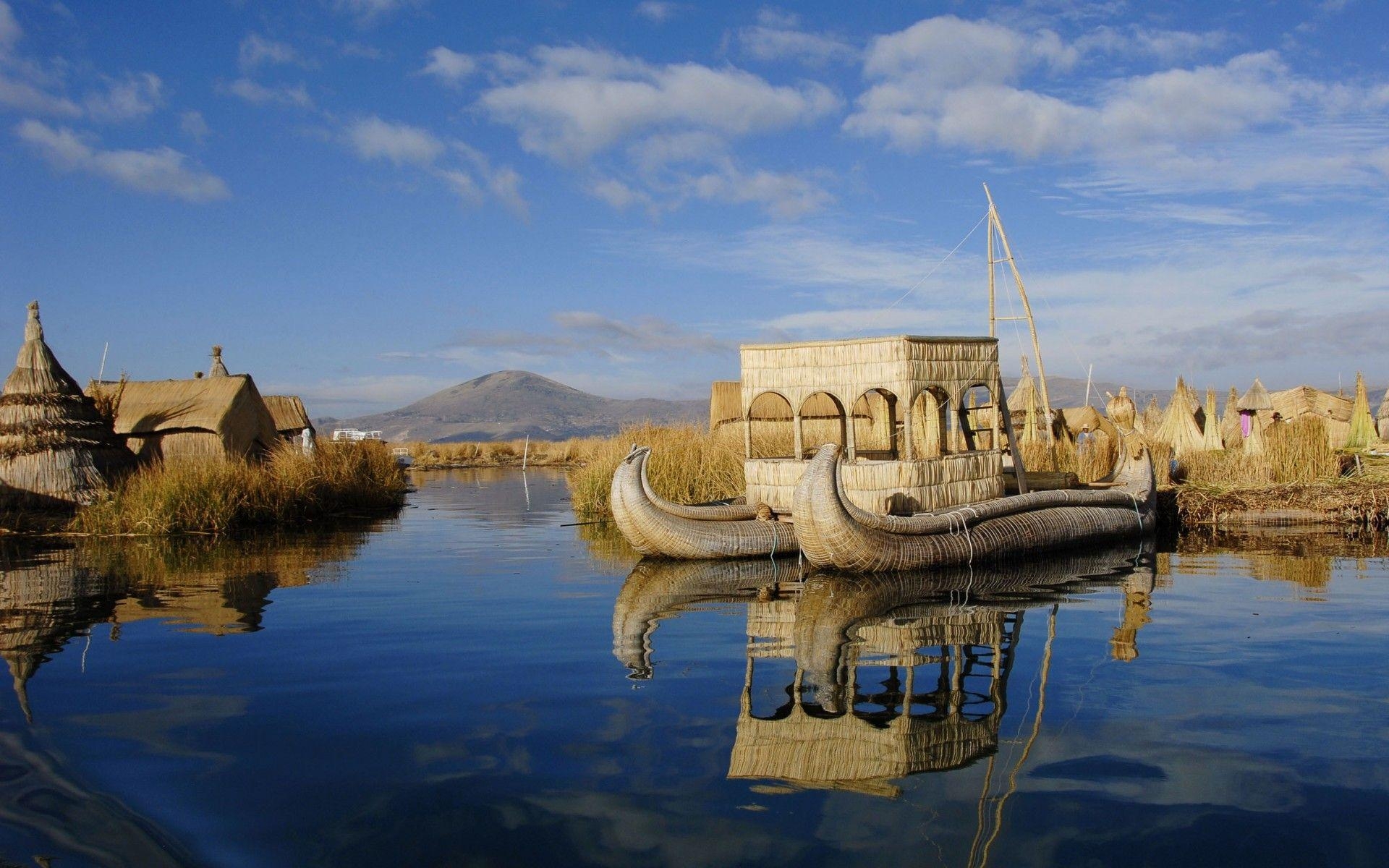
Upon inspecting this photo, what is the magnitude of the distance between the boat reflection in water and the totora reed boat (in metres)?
0.28

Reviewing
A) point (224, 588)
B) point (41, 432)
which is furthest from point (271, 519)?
point (224, 588)

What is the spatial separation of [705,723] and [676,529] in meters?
6.33

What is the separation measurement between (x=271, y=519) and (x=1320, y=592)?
1484 cm

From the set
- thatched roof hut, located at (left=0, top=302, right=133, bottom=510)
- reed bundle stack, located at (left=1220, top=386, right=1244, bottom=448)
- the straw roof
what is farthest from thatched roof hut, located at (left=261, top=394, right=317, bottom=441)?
reed bundle stack, located at (left=1220, top=386, right=1244, bottom=448)

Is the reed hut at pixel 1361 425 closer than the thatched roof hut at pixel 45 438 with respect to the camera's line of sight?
No

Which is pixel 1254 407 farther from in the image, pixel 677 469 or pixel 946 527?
pixel 946 527

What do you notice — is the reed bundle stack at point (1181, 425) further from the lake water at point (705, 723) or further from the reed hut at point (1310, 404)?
the lake water at point (705, 723)

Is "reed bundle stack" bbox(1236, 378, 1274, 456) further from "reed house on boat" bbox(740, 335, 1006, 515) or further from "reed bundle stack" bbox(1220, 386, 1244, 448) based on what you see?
"reed house on boat" bbox(740, 335, 1006, 515)

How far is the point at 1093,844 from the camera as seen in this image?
405 centimetres

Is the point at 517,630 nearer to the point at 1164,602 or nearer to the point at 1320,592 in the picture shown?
the point at 1164,602

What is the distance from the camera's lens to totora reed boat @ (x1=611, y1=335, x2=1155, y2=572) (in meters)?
10.7

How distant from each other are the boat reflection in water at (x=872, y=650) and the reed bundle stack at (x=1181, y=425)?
1211cm

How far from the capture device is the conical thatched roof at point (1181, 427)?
918 inches

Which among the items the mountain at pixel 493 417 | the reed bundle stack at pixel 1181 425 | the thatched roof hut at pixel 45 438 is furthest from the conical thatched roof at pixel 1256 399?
the mountain at pixel 493 417
